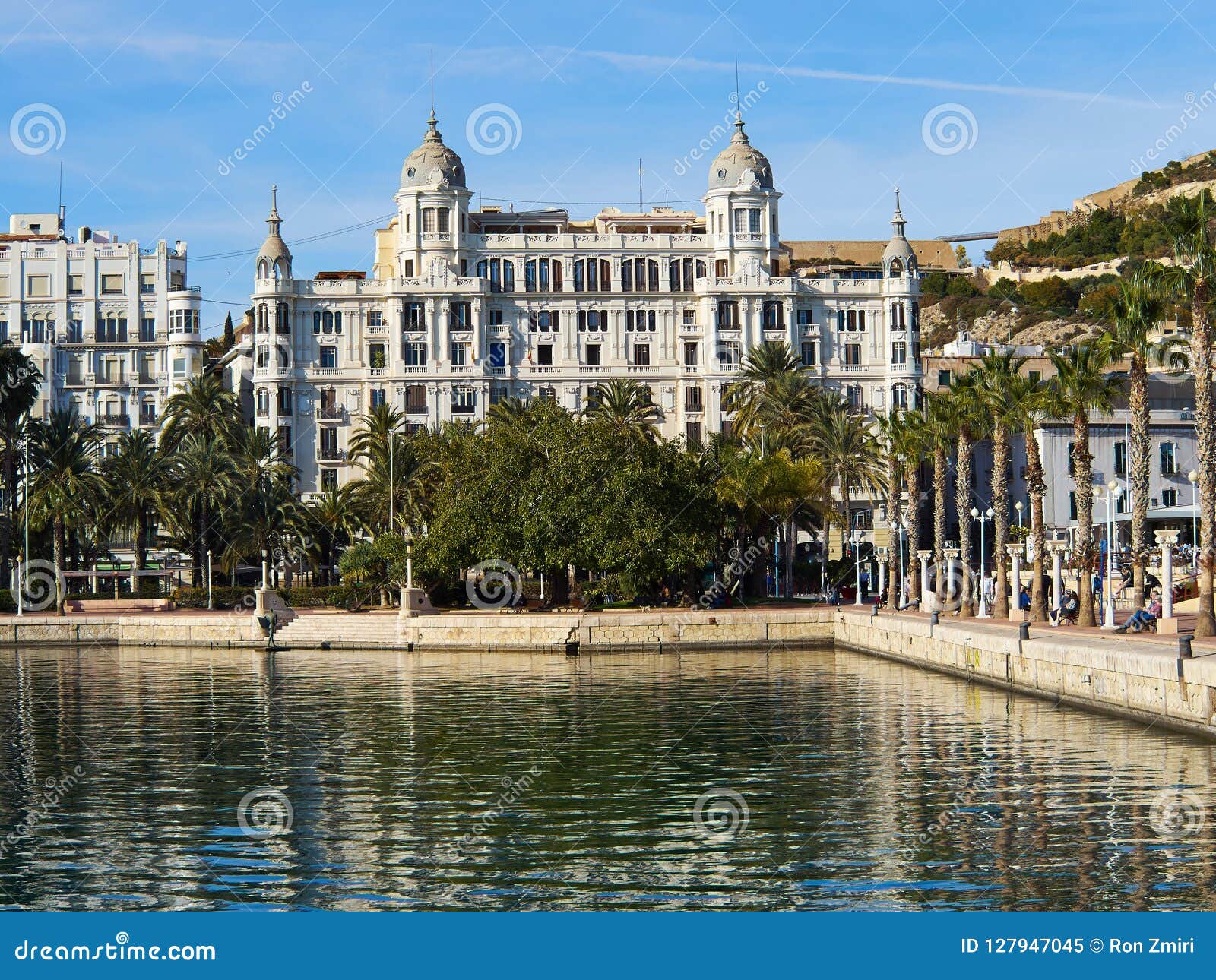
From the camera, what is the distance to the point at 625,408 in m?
93.1

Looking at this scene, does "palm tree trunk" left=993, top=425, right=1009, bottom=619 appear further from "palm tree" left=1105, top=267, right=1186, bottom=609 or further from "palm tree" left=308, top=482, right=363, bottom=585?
"palm tree" left=308, top=482, right=363, bottom=585

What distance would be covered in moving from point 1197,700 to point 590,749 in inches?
508

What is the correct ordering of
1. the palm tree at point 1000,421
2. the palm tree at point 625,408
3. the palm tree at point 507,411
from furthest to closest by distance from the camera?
the palm tree at point 625,408
the palm tree at point 507,411
the palm tree at point 1000,421

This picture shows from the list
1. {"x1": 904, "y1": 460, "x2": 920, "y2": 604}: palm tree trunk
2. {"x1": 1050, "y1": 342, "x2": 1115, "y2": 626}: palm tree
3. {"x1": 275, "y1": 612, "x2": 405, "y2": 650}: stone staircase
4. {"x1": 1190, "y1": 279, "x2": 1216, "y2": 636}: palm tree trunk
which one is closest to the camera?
{"x1": 1190, "y1": 279, "x2": 1216, "y2": 636}: palm tree trunk

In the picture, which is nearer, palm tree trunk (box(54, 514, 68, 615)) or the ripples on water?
the ripples on water

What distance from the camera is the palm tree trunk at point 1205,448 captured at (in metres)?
42.2

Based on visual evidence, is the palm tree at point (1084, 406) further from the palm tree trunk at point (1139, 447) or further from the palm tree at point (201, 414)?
the palm tree at point (201, 414)

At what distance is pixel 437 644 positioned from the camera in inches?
2771

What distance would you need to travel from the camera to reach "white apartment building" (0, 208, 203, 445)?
12138 cm

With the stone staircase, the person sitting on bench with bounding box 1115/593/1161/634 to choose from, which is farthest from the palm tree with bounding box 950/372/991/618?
the stone staircase

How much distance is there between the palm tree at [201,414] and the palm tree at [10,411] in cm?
1147

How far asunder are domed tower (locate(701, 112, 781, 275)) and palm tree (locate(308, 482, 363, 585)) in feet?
107

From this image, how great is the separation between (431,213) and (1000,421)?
59.1m

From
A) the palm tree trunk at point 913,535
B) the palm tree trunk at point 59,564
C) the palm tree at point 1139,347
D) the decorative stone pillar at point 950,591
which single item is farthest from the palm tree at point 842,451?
the palm tree trunk at point 59,564
